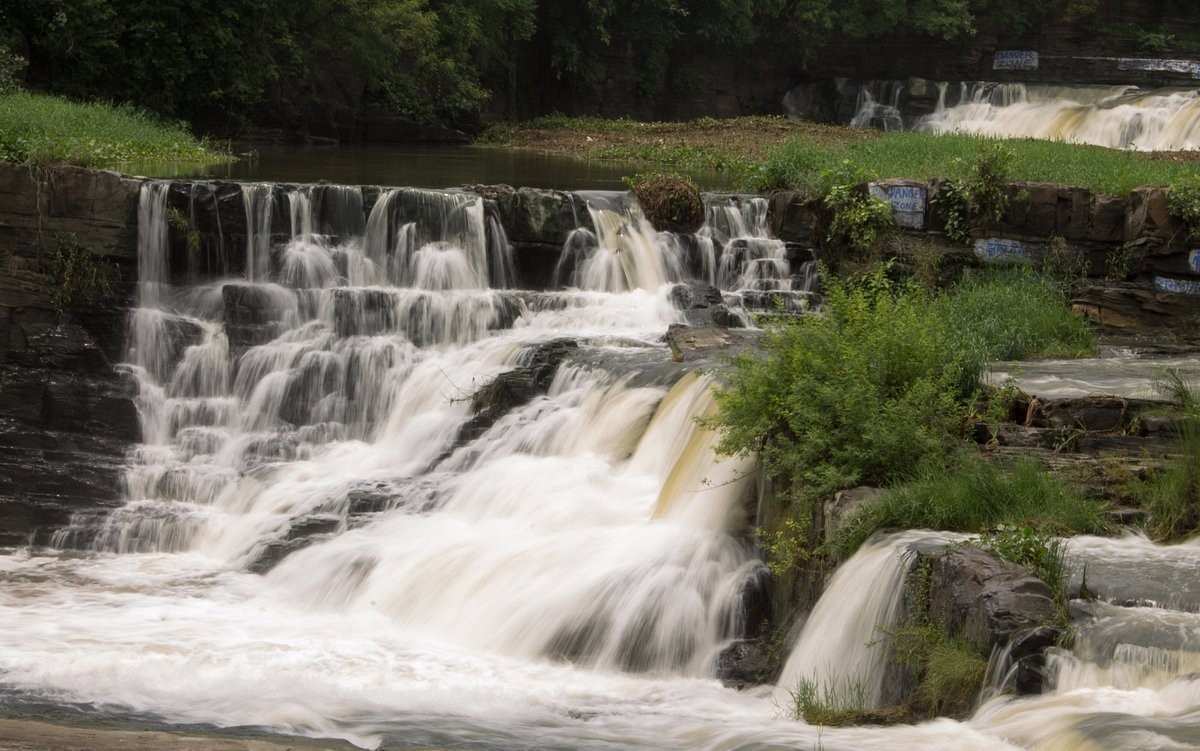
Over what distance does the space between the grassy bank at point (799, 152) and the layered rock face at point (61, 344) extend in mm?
8928

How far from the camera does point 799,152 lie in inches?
865

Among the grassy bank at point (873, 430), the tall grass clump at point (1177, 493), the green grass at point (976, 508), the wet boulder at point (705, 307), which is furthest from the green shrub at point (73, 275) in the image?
the tall grass clump at point (1177, 493)

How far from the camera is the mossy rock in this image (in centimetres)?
1969

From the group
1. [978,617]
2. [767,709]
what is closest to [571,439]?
[767,709]

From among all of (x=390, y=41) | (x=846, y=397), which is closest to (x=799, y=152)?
(x=846, y=397)

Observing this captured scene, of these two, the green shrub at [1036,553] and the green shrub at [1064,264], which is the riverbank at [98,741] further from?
the green shrub at [1064,264]

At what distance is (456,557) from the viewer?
12977 mm

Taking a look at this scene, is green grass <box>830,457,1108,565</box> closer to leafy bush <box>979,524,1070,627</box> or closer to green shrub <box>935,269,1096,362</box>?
leafy bush <box>979,524,1070,627</box>

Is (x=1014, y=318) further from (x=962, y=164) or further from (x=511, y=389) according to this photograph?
(x=511, y=389)

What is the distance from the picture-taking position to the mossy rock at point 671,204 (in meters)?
19.7

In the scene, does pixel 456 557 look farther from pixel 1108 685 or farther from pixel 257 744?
pixel 1108 685

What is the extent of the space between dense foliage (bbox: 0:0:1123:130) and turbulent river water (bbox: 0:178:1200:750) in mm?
11108

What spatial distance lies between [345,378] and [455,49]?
18.7m

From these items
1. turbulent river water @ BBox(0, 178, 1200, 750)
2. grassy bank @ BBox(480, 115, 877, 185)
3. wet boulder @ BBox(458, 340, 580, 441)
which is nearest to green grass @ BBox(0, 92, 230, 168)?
turbulent river water @ BBox(0, 178, 1200, 750)
